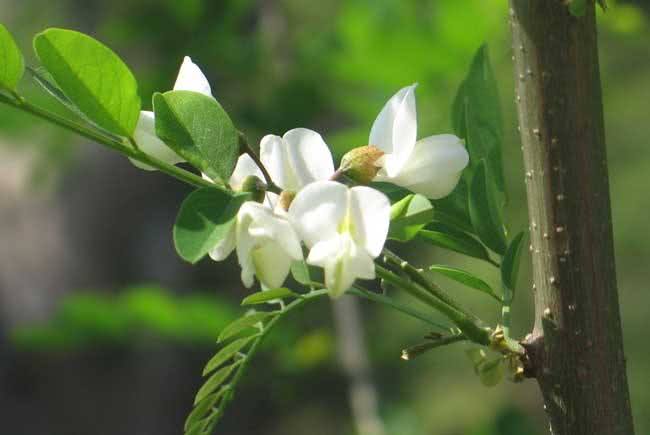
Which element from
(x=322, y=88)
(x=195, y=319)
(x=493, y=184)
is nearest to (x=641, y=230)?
(x=322, y=88)

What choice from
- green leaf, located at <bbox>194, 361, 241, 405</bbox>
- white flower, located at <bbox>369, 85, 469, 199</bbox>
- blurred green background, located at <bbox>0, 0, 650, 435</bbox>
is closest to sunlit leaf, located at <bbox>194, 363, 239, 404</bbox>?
green leaf, located at <bbox>194, 361, 241, 405</bbox>

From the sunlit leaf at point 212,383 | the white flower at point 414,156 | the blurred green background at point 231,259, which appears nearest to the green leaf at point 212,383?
the sunlit leaf at point 212,383

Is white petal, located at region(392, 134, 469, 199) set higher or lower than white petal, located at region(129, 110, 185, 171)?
lower

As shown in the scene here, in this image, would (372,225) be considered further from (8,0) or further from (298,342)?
(8,0)

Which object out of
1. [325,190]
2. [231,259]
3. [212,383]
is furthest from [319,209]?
[231,259]

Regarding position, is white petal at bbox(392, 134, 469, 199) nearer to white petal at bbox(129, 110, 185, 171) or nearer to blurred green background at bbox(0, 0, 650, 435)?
white petal at bbox(129, 110, 185, 171)
